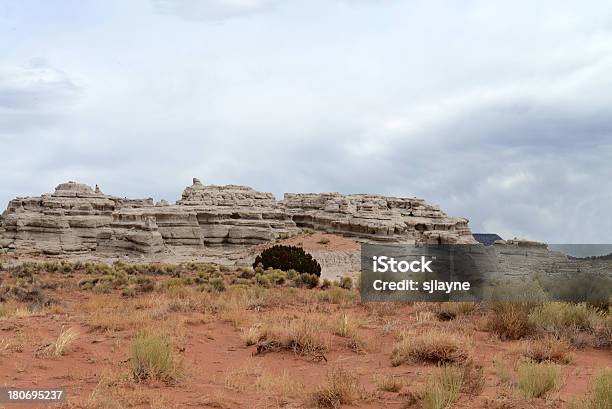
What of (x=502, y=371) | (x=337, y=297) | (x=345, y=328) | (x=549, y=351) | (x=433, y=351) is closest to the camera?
(x=502, y=371)

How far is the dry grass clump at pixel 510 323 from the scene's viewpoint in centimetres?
1137

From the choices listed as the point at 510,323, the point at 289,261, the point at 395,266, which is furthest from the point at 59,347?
the point at 289,261

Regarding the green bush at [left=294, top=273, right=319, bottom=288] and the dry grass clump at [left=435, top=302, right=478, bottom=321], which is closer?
the dry grass clump at [left=435, top=302, right=478, bottom=321]

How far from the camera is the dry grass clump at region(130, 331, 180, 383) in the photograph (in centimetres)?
794

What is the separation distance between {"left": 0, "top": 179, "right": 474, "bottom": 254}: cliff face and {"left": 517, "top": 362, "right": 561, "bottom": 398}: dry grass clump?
36.0 meters

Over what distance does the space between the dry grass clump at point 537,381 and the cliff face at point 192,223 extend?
36.0 metres

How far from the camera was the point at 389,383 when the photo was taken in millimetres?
7617

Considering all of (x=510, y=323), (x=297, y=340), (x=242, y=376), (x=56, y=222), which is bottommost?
(x=242, y=376)

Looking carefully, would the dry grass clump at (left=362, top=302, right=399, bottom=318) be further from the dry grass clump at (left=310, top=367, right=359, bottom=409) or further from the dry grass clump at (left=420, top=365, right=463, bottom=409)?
the dry grass clump at (left=310, top=367, right=359, bottom=409)

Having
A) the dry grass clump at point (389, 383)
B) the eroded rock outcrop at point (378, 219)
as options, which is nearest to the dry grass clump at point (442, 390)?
the dry grass clump at point (389, 383)

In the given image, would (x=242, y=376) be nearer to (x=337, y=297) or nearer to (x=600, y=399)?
(x=600, y=399)

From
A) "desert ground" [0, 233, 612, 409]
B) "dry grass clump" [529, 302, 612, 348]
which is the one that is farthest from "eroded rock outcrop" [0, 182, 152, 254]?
"dry grass clump" [529, 302, 612, 348]

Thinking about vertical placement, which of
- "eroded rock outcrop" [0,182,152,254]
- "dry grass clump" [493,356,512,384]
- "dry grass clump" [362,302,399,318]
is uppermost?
"eroded rock outcrop" [0,182,152,254]

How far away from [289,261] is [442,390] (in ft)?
85.6
